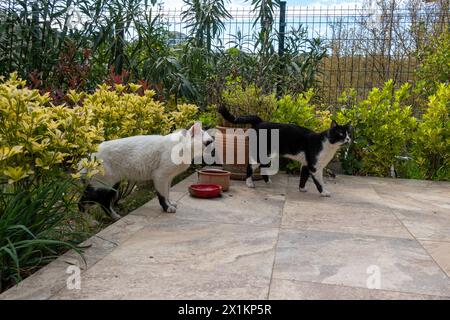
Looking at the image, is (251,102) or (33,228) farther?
(251,102)

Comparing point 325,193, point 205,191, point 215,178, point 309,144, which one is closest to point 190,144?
point 205,191

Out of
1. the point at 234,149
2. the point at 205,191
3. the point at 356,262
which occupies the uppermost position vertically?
the point at 234,149

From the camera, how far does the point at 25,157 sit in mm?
1983

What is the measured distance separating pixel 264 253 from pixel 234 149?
7.65 feet

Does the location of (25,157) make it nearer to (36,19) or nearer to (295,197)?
(295,197)

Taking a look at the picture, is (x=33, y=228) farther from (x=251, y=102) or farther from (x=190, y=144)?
(x=251, y=102)

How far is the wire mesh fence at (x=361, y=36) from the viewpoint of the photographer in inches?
237

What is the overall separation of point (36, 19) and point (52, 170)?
305 centimetres

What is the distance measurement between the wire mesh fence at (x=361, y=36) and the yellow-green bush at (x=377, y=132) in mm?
1132

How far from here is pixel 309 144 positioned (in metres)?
4.06

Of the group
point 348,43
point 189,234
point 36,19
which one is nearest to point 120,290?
point 189,234

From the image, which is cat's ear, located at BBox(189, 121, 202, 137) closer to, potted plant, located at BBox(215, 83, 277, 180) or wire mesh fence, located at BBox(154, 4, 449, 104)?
potted plant, located at BBox(215, 83, 277, 180)

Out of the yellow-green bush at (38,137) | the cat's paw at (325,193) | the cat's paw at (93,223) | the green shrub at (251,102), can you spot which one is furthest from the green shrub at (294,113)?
the yellow-green bush at (38,137)

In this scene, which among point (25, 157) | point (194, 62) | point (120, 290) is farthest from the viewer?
point (194, 62)
